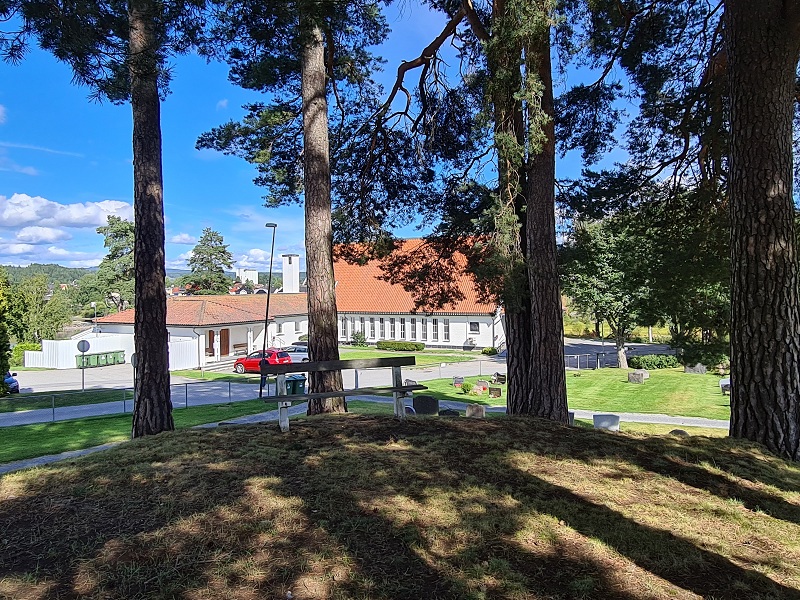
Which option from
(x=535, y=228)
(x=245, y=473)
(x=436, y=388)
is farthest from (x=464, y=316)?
→ (x=245, y=473)

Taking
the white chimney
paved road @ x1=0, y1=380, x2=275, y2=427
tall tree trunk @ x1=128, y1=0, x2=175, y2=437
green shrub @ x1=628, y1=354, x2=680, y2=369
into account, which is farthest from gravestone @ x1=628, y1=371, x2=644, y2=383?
the white chimney

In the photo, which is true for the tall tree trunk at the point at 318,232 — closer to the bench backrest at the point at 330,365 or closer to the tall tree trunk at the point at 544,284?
the bench backrest at the point at 330,365

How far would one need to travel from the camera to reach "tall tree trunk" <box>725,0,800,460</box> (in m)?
5.96

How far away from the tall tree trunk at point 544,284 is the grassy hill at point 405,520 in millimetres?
2258

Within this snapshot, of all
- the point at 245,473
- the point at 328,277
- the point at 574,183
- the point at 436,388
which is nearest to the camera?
the point at 245,473

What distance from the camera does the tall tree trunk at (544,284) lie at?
26.9 ft

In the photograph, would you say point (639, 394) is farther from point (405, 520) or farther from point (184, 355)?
point (184, 355)

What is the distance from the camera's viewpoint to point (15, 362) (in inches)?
1608

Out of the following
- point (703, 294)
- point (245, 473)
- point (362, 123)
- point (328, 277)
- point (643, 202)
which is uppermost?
point (362, 123)

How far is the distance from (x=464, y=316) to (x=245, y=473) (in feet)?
124

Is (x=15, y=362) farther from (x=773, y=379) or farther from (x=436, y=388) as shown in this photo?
(x=773, y=379)

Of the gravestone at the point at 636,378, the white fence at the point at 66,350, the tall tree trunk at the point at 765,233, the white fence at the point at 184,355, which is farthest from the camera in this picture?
the white fence at the point at 66,350

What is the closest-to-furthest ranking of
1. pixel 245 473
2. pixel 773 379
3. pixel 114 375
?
1. pixel 245 473
2. pixel 773 379
3. pixel 114 375

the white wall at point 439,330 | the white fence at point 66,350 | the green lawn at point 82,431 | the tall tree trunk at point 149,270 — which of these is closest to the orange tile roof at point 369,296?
the white wall at point 439,330
